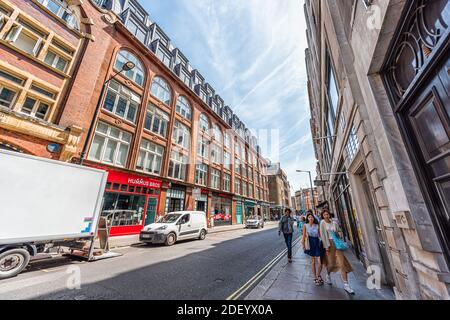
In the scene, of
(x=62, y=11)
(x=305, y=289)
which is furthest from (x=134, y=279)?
(x=62, y=11)

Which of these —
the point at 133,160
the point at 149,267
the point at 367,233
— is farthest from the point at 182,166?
the point at 367,233

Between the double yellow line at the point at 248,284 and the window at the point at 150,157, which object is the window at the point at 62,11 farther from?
the double yellow line at the point at 248,284

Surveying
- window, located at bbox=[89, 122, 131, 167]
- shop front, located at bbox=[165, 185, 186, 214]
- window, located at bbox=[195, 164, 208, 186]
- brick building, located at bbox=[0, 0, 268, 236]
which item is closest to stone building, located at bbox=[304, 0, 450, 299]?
brick building, located at bbox=[0, 0, 268, 236]

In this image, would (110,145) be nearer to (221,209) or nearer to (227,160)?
(221,209)

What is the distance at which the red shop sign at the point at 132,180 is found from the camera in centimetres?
1269

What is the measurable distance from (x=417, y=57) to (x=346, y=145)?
4.27 meters

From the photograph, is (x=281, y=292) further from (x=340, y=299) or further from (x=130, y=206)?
(x=130, y=206)

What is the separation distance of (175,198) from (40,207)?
1272cm

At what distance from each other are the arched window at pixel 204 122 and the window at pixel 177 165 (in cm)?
629

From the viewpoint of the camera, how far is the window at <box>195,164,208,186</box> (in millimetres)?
22183

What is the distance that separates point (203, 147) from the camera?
24672 mm

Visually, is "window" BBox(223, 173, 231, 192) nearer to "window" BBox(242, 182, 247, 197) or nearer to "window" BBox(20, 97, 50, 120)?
"window" BBox(242, 182, 247, 197)

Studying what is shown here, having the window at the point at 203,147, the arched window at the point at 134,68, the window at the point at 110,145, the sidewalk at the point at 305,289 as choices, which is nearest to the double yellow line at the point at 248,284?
the sidewalk at the point at 305,289

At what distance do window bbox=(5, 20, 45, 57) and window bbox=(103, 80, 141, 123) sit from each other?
13.8 ft
